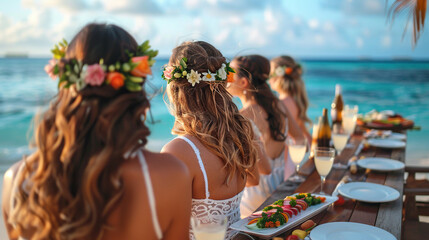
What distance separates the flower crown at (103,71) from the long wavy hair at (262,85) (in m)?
2.02

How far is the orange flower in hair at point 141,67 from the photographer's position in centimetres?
113

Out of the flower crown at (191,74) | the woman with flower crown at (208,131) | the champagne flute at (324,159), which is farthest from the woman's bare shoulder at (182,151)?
the champagne flute at (324,159)

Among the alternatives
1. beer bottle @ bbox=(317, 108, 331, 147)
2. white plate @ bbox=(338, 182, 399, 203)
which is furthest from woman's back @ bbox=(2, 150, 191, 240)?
beer bottle @ bbox=(317, 108, 331, 147)

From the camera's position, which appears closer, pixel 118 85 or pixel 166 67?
pixel 118 85

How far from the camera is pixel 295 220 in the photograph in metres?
1.72

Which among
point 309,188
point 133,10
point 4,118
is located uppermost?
point 133,10

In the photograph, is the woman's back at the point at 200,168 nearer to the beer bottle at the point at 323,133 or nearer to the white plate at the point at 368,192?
the white plate at the point at 368,192

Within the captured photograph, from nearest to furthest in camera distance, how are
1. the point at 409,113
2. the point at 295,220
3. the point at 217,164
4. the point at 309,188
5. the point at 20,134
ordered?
the point at 295,220, the point at 217,164, the point at 309,188, the point at 20,134, the point at 409,113

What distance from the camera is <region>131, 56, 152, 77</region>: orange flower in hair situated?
3.71ft

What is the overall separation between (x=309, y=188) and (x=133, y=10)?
20.5 metres

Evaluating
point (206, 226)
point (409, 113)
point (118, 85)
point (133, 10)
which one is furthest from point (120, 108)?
point (133, 10)

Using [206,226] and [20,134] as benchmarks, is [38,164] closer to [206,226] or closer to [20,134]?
[206,226]

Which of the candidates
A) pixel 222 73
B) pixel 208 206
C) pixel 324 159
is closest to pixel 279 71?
pixel 324 159

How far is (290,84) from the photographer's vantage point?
4535mm
